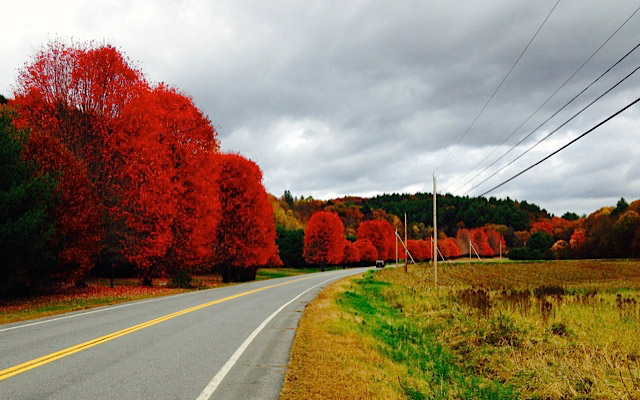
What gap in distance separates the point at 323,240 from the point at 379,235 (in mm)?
35307

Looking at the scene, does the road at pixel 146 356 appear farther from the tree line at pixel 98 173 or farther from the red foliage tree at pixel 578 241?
the red foliage tree at pixel 578 241

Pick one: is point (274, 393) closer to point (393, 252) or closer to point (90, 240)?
point (90, 240)

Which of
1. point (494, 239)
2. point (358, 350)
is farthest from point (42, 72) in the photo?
point (494, 239)

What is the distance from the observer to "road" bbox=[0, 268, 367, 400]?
5785 mm

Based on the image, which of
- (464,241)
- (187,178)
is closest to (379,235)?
(187,178)

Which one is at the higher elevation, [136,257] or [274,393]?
[136,257]

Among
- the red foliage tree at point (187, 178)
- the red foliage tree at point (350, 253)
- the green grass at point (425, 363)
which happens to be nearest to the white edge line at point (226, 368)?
the green grass at point (425, 363)

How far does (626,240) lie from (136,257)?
295ft

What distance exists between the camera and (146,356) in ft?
25.0

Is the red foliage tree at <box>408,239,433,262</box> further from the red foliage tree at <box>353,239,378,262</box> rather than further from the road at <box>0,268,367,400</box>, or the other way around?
the road at <box>0,268,367,400</box>

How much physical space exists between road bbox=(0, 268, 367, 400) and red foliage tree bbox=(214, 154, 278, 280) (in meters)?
22.7

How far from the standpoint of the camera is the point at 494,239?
18450 cm

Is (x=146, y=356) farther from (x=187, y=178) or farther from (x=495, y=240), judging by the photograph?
(x=495, y=240)

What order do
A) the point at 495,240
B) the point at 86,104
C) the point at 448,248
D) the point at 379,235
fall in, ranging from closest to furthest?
the point at 86,104 < the point at 379,235 < the point at 448,248 < the point at 495,240
